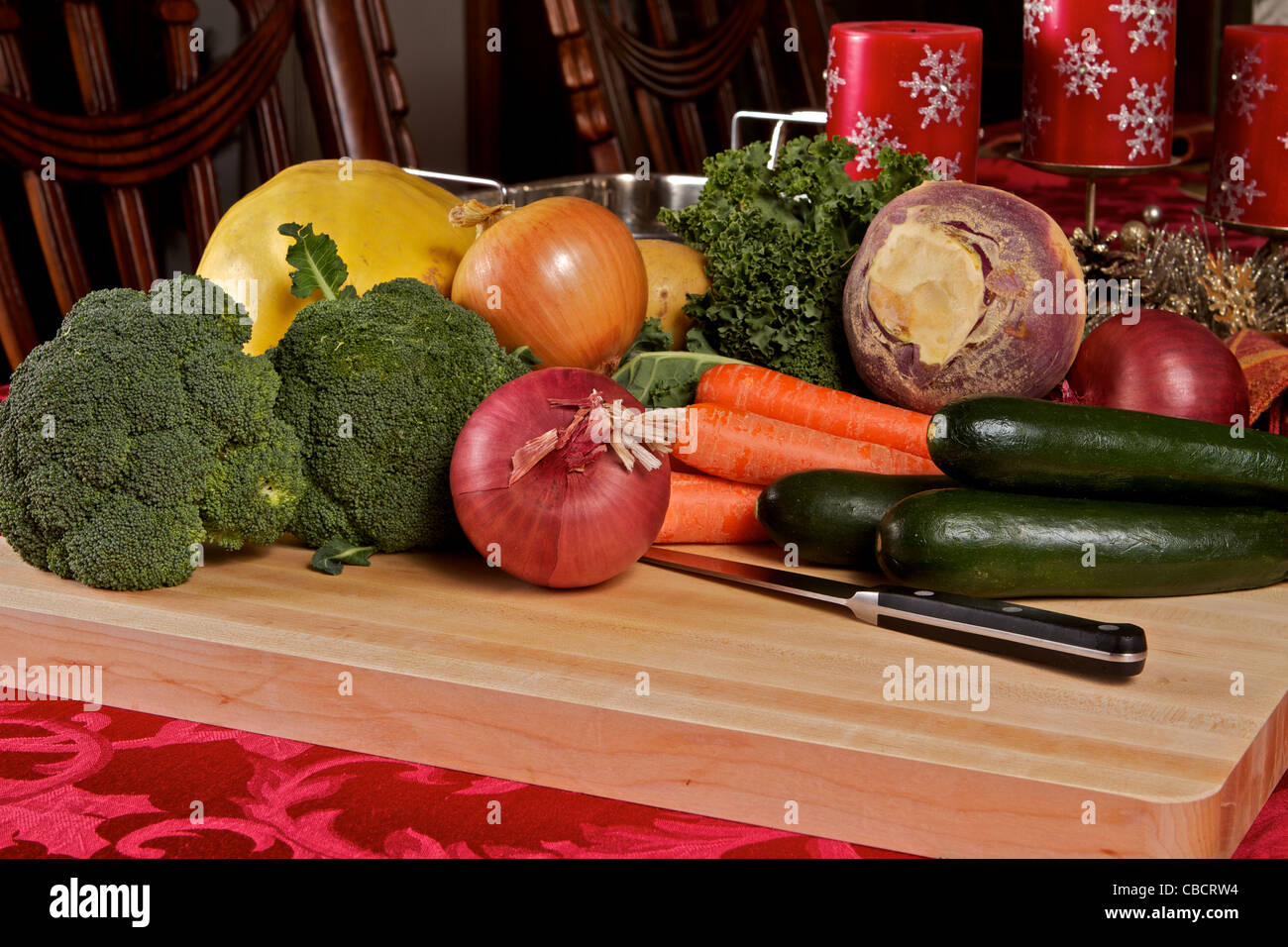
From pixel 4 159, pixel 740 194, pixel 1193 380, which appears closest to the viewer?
pixel 1193 380

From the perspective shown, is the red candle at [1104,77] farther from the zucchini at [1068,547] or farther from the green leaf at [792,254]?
the zucchini at [1068,547]

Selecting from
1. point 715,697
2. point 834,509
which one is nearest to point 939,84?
point 834,509

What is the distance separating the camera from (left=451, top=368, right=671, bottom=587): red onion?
3.21ft

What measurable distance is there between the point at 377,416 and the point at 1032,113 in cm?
95

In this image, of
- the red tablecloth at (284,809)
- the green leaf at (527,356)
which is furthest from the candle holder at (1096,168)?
the red tablecloth at (284,809)

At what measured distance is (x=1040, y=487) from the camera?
103 centimetres

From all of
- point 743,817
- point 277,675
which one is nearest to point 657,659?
point 743,817

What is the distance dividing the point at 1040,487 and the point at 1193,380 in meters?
0.26

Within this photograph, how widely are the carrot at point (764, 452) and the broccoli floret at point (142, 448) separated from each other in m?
0.37

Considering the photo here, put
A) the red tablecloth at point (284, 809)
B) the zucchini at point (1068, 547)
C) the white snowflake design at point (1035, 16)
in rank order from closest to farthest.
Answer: the red tablecloth at point (284, 809) → the zucchini at point (1068, 547) → the white snowflake design at point (1035, 16)

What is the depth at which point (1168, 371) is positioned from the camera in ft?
3.90

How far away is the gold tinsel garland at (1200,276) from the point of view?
1.55 m

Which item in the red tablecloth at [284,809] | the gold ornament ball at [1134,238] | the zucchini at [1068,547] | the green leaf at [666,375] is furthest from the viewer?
the gold ornament ball at [1134,238]

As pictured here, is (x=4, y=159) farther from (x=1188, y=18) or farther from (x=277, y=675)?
(x=1188, y=18)
